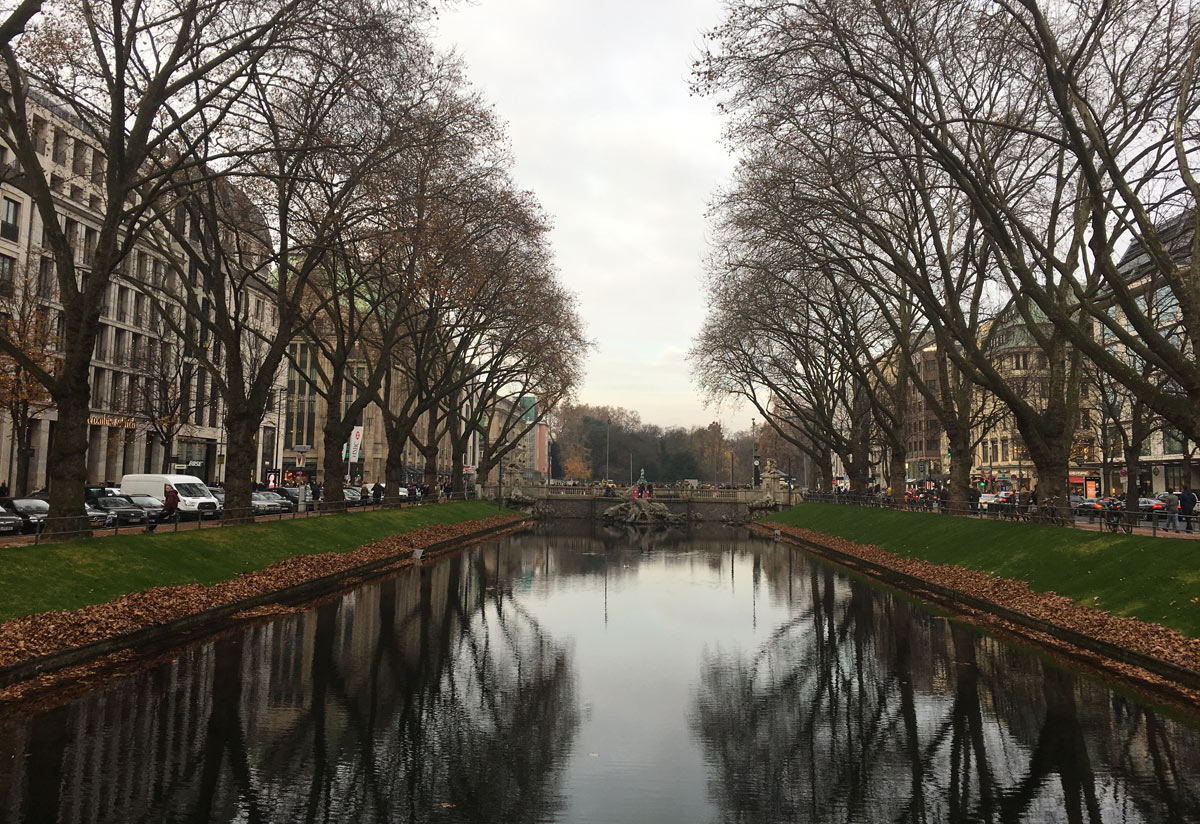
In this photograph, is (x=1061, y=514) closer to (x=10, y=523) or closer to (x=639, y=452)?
(x=10, y=523)

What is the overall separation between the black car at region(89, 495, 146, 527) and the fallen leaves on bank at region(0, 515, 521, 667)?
12665 mm

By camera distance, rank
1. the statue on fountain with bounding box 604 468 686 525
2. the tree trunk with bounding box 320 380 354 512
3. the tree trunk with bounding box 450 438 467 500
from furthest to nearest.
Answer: the statue on fountain with bounding box 604 468 686 525 → the tree trunk with bounding box 450 438 467 500 → the tree trunk with bounding box 320 380 354 512

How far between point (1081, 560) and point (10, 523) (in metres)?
30.3

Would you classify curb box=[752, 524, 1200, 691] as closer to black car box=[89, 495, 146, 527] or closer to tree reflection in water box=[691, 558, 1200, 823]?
tree reflection in water box=[691, 558, 1200, 823]

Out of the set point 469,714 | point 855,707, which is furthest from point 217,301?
point 855,707

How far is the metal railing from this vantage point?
23250 millimetres

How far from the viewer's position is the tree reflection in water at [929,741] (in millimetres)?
6910

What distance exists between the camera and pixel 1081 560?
64.6ft

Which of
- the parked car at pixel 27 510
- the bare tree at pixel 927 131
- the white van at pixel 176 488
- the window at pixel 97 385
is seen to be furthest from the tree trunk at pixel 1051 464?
the window at pixel 97 385

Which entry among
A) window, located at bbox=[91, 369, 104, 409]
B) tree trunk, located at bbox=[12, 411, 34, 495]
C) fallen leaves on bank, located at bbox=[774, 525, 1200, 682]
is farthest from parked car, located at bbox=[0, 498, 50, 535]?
fallen leaves on bank, located at bbox=[774, 525, 1200, 682]

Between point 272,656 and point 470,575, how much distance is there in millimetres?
13519

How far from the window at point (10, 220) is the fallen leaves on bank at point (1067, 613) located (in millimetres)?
45515

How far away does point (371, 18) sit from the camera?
17.4 meters

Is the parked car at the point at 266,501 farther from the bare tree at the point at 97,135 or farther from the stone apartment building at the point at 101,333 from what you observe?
the bare tree at the point at 97,135
